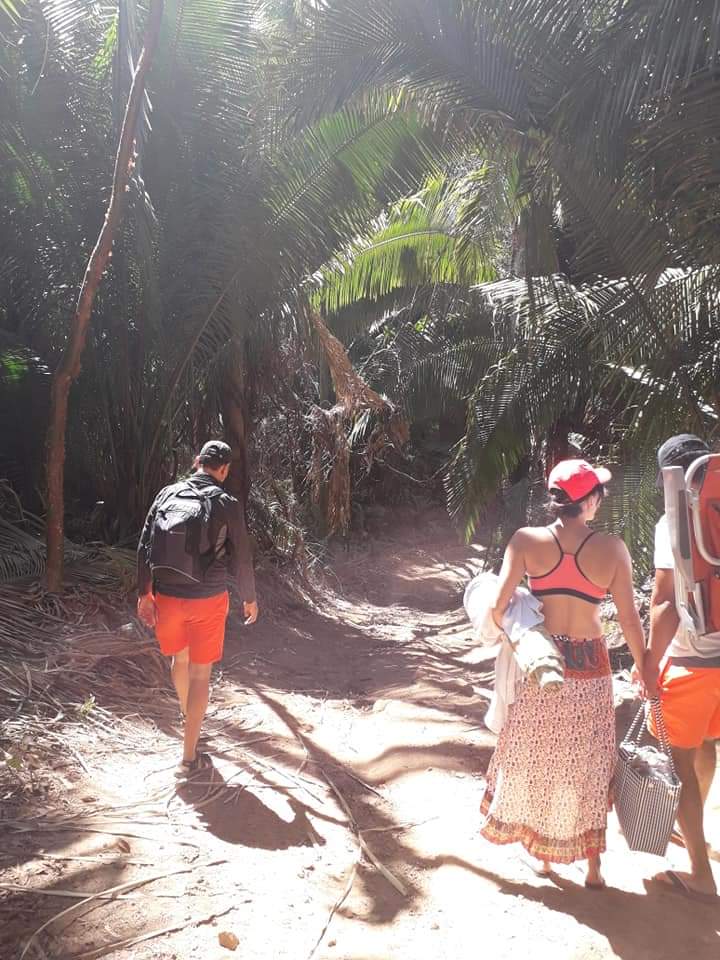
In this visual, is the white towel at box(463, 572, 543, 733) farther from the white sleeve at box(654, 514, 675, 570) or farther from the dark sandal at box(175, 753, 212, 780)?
the dark sandal at box(175, 753, 212, 780)

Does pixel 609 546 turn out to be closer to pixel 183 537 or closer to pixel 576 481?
pixel 576 481

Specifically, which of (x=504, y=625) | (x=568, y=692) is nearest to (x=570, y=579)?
(x=504, y=625)

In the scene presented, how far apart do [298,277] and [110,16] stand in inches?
97.4

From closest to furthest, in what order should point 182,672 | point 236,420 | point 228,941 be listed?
point 228,941 → point 182,672 → point 236,420

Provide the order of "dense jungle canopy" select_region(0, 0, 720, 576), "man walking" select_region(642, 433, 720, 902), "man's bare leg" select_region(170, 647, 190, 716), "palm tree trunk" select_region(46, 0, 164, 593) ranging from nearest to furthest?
1. "man walking" select_region(642, 433, 720, 902)
2. "man's bare leg" select_region(170, 647, 190, 716)
3. "palm tree trunk" select_region(46, 0, 164, 593)
4. "dense jungle canopy" select_region(0, 0, 720, 576)

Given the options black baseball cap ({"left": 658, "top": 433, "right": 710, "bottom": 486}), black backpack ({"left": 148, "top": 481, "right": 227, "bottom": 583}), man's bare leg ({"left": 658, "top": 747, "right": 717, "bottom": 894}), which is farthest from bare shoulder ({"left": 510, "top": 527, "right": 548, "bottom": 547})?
black backpack ({"left": 148, "top": 481, "right": 227, "bottom": 583})

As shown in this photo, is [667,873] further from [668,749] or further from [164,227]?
[164,227]

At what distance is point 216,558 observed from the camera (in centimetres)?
428

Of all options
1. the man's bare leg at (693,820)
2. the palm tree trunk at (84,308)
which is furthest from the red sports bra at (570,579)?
the palm tree trunk at (84,308)

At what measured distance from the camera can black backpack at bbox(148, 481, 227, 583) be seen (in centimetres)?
418

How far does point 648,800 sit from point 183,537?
2.18 m

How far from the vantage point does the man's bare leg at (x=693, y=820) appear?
3.42m

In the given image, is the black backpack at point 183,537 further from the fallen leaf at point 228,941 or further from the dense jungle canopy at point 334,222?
the dense jungle canopy at point 334,222

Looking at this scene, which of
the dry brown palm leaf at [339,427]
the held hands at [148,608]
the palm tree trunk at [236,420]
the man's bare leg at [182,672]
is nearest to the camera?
the held hands at [148,608]
